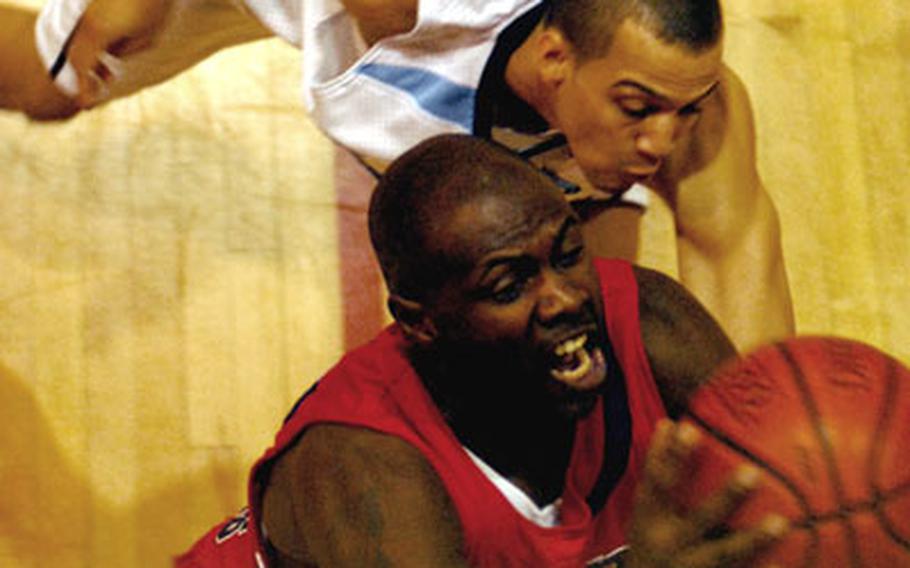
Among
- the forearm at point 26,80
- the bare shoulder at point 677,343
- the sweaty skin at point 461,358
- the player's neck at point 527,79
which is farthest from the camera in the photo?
the forearm at point 26,80

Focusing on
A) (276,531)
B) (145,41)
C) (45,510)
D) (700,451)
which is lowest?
(45,510)

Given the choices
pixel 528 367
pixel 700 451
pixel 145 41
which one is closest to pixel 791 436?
pixel 700 451

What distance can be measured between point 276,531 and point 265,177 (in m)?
0.87

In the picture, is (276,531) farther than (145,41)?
No

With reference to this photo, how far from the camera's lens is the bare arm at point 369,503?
57.3 inches

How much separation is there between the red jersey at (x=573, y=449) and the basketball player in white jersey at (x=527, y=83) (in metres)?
0.20

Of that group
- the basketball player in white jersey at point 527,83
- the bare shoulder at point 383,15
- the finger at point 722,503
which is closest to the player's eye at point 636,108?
the basketball player in white jersey at point 527,83

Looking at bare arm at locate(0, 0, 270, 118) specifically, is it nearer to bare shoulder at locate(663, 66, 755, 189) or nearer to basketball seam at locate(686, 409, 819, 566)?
bare shoulder at locate(663, 66, 755, 189)

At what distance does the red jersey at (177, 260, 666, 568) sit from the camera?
1.53 metres

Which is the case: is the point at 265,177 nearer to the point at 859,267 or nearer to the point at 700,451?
the point at 859,267

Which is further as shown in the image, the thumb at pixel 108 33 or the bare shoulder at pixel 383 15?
the thumb at pixel 108 33

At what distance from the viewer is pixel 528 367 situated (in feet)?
4.90

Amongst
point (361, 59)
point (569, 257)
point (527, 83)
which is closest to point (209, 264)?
point (361, 59)

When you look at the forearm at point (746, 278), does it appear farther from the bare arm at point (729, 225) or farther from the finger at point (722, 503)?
the finger at point (722, 503)
